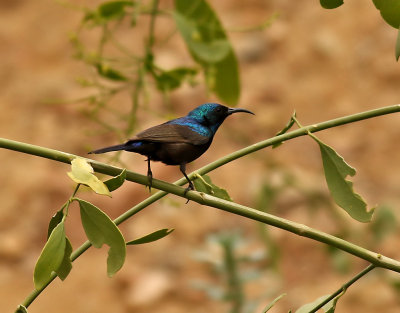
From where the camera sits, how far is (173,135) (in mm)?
1475

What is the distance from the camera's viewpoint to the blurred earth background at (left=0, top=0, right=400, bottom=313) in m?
3.50

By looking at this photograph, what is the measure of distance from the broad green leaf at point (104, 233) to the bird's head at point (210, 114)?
0.59 m

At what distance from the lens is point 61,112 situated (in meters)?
3.98

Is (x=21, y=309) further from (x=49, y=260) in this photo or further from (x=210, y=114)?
(x=210, y=114)

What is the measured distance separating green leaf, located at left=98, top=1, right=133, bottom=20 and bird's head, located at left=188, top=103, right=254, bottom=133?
36 cm

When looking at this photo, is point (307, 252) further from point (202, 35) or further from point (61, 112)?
point (202, 35)

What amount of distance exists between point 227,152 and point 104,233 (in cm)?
279

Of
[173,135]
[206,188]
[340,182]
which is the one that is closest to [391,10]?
[340,182]

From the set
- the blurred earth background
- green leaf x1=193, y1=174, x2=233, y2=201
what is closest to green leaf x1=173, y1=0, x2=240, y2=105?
green leaf x1=193, y1=174, x2=233, y2=201

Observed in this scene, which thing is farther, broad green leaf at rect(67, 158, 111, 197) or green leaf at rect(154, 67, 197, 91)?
green leaf at rect(154, 67, 197, 91)

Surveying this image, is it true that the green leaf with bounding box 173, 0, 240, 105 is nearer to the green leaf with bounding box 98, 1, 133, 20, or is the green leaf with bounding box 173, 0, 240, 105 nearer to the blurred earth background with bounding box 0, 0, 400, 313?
the green leaf with bounding box 98, 1, 133, 20

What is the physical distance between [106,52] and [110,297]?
1228mm

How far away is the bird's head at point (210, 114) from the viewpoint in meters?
1.62

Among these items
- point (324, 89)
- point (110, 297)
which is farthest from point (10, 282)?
point (324, 89)
